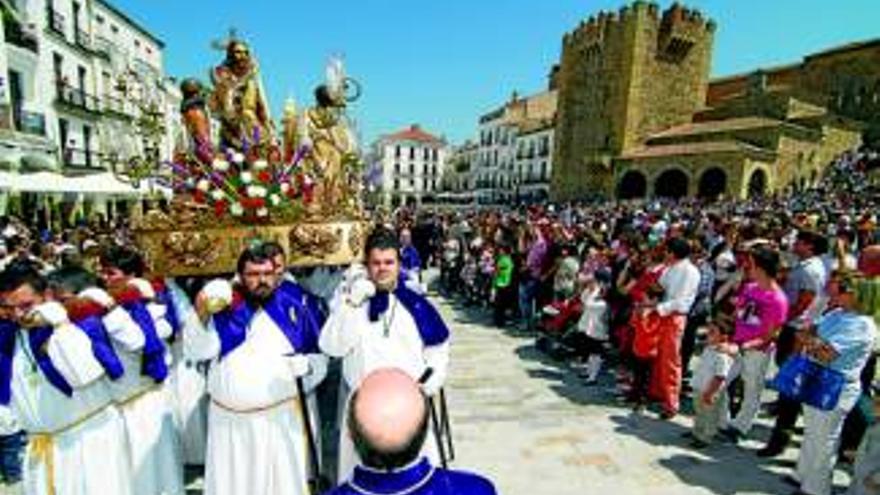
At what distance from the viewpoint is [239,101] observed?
17.4 feet

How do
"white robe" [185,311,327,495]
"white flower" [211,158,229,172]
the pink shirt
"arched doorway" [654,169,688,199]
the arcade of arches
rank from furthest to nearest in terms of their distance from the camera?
"arched doorway" [654,169,688,199]
the arcade of arches
the pink shirt
"white flower" [211,158,229,172]
"white robe" [185,311,327,495]

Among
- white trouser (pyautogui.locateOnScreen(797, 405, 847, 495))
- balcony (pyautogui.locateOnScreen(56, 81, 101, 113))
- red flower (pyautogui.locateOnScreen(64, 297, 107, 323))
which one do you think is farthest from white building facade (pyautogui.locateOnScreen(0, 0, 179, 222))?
white trouser (pyautogui.locateOnScreen(797, 405, 847, 495))

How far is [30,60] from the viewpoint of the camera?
20656 mm

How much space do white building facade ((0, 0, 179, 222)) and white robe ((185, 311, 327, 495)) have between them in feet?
31.6

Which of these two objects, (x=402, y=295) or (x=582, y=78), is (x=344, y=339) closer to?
(x=402, y=295)

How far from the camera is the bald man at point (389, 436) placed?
1.53 metres

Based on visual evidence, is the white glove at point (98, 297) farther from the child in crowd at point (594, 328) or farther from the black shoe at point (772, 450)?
the child in crowd at point (594, 328)

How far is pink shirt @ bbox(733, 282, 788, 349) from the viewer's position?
5.36m

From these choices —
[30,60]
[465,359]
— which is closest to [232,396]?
[465,359]

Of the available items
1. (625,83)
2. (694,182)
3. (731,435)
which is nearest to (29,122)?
(731,435)

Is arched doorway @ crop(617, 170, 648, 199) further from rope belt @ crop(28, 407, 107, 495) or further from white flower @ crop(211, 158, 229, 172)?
rope belt @ crop(28, 407, 107, 495)

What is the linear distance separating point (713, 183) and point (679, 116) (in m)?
12.2

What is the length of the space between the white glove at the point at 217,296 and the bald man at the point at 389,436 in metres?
1.84

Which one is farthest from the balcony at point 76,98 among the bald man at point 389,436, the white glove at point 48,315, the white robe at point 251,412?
the bald man at point 389,436
